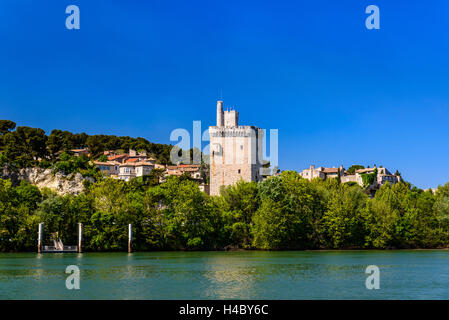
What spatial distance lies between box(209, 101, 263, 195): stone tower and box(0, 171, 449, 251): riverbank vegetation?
15548 mm

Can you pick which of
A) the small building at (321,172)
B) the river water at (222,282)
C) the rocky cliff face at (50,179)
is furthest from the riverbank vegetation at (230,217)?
the small building at (321,172)

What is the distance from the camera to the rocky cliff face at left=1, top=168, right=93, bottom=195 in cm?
8594

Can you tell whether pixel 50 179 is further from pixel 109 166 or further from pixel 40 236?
pixel 109 166

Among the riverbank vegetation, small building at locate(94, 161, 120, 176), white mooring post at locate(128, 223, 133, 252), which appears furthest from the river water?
small building at locate(94, 161, 120, 176)

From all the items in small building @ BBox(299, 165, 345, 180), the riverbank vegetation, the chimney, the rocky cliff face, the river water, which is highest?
the chimney

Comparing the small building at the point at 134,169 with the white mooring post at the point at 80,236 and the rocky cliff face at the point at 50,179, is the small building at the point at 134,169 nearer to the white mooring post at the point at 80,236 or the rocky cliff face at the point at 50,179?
the rocky cliff face at the point at 50,179

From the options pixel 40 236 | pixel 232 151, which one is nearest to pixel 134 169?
pixel 232 151

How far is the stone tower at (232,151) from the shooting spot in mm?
91250

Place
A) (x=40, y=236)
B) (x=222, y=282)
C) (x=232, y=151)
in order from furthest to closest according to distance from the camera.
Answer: (x=232, y=151)
(x=40, y=236)
(x=222, y=282)

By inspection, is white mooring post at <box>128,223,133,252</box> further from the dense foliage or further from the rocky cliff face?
the dense foliage

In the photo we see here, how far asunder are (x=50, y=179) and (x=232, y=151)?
28411mm

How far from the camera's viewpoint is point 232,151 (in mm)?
92938
